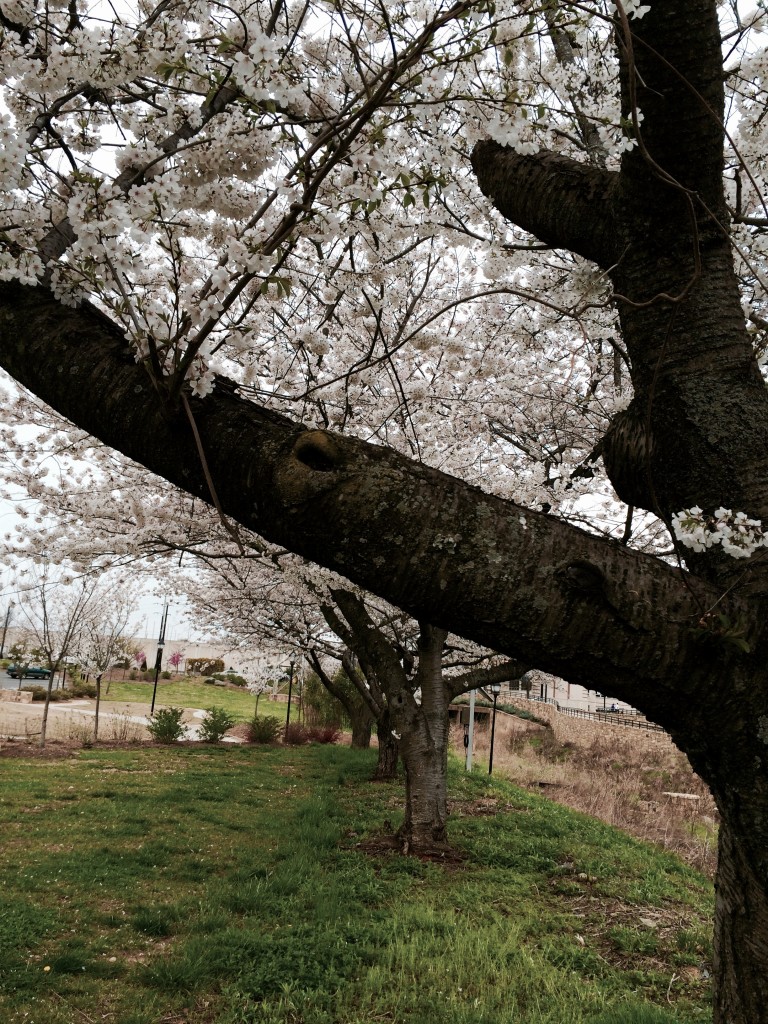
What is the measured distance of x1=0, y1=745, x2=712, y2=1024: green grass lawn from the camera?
3.48m

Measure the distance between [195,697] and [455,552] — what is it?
1318 inches

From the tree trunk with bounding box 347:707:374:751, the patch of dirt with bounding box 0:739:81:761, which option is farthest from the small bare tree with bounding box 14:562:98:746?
the tree trunk with bounding box 347:707:374:751

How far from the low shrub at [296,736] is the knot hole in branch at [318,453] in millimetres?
17154

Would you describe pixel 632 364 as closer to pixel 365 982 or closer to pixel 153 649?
pixel 365 982

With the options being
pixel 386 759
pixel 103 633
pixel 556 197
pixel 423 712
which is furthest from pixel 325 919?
pixel 103 633

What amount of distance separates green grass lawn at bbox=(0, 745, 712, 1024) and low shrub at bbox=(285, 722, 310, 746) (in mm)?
9009

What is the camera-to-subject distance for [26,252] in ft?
5.29

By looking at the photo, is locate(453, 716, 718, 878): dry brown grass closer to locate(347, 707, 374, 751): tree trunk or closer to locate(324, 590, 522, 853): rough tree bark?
locate(347, 707, 374, 751): tree trunk

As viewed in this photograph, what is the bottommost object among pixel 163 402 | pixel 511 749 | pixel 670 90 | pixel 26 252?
pixel 511 749

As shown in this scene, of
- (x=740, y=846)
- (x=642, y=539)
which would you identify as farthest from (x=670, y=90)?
(x=642, y=539)

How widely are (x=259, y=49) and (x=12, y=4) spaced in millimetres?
1213

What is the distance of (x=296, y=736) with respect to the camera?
1773 cm

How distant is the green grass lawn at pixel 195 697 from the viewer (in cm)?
2808

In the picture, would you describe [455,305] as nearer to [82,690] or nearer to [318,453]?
[318,453]
